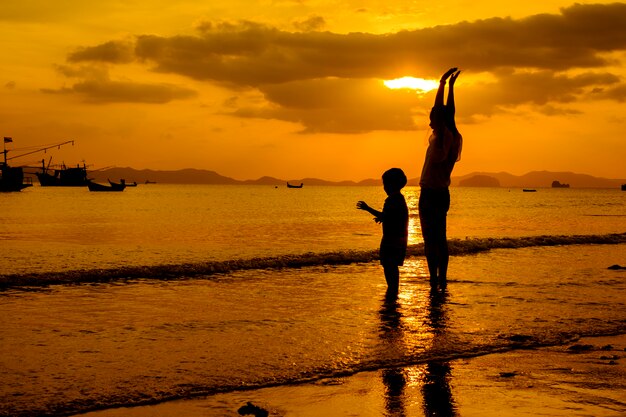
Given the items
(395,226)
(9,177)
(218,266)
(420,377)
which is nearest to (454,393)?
(420,377)

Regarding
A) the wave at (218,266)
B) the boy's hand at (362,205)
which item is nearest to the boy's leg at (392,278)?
the boy's hand at (362,205)

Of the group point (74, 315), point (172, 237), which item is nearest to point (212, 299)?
point (74, 315)

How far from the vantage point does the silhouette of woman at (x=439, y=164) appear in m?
8.88

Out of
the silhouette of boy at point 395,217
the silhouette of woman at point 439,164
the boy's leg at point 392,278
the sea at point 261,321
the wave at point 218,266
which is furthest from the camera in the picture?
the wave at point 218,266

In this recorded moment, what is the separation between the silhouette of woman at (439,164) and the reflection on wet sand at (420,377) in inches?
53.7

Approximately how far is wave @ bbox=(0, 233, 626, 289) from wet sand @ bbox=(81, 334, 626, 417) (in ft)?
26.9

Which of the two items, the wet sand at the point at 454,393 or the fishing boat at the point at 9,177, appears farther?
the fishing boat at the point at 9,177

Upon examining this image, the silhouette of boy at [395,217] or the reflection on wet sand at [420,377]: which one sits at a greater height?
the silhouette of boy at [395,217]

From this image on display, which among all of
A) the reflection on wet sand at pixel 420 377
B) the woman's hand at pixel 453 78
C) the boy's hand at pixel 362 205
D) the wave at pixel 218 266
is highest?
the woman's hand at pixel 453 78

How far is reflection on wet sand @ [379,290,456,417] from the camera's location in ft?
14.3

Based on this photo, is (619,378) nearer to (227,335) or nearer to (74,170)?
(227,335)

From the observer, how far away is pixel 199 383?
5.09 metres

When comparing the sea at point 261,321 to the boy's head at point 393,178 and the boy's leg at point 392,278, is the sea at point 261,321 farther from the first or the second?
the boy's head at point 393,178

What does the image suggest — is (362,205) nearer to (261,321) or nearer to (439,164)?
(439,164)
